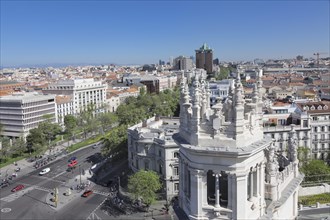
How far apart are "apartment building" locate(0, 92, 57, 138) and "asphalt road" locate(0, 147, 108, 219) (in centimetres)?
2772

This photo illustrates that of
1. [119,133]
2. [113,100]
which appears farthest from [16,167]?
[113,100]

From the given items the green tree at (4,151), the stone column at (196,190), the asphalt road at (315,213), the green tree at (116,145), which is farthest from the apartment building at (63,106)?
the stone column at (196,190)

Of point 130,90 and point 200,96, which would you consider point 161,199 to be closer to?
point 200,96

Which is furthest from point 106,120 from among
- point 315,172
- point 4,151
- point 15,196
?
point 315,172

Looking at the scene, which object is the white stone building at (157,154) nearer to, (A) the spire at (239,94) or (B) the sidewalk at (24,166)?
(B) the sidewalk at (24,166)

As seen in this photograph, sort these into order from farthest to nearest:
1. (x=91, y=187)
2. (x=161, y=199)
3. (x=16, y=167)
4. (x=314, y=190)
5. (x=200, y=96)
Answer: (x=16, y=167) < (x=91, y=187) < (x=161, y=199) < (x=314, y=190) < (x=200, y=96)

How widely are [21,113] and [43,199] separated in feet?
155

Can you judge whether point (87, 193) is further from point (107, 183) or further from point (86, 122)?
point (86, 122)

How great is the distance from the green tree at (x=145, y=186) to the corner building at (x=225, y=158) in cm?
3457

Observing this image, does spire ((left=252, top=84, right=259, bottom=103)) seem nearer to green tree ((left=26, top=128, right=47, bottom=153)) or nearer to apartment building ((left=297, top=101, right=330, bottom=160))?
apartment building ((left=297, top=101, right=330, bottom=160))

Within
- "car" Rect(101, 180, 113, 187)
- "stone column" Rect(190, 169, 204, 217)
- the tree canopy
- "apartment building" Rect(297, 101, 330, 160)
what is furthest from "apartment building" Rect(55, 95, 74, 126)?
"stone column" Rect(190, 169, 204, 217)

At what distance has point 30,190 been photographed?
191ft

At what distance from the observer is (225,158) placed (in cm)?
1070

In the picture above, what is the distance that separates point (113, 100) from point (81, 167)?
70.5m
